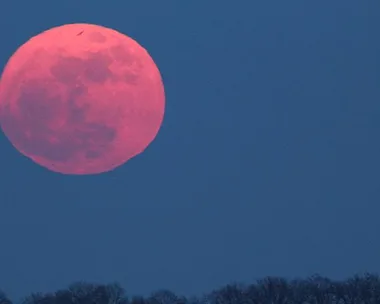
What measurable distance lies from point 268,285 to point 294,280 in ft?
2.14

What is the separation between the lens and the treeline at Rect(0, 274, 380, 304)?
2175 centimetres

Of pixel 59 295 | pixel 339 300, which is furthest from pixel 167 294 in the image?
pixel 339 300

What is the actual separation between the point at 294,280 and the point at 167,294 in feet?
10.1

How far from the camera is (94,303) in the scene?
21.3m

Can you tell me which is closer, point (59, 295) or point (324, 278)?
point (59, 295)

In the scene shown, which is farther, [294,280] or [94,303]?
[294,280]

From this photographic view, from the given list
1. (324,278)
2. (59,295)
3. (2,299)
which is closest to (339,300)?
(324,278)

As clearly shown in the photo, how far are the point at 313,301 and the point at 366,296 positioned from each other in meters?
1.43

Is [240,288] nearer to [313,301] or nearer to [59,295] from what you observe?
[313,301]

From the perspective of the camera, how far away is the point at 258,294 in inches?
876

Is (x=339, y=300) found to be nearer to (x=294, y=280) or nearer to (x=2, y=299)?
(x=294, y=280)

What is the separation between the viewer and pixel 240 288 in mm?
23141

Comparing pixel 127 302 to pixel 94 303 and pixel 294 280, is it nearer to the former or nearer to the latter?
pixel 94 303

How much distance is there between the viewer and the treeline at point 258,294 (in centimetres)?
2175
